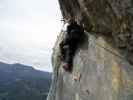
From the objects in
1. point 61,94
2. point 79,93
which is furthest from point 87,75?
point 61,94

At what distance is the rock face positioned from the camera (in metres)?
11.4

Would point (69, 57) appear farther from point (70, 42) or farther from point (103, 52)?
point (103, 52)

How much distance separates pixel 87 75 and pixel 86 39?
2.09m

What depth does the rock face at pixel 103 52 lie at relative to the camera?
11.4 metres

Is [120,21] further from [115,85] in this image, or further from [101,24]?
→ [115,85]

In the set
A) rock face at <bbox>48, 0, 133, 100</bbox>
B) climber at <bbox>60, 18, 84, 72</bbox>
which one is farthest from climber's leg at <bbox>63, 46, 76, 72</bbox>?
rock face at <bbox>48, 0, 133, 100</bbox>

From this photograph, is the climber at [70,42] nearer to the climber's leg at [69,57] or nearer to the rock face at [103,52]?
the climber's leg at [69,57]

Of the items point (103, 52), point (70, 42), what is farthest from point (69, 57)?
point (103, 52)

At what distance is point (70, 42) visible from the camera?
53.0 ft

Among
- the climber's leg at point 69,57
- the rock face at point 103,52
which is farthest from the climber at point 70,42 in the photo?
the rock face at point 103,52

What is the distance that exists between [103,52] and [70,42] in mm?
3341

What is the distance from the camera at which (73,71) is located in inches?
634

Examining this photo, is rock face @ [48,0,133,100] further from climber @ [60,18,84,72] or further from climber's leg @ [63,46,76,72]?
climber @ [60,18,84,72]

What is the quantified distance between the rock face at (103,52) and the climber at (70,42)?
44 cm
